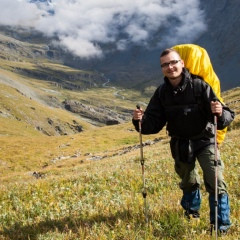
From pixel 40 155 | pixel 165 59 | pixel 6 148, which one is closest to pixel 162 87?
pixel 165 59

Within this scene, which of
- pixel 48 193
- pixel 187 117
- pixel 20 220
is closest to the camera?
pixel 187 117

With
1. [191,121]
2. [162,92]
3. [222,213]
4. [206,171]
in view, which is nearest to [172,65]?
[162,92]

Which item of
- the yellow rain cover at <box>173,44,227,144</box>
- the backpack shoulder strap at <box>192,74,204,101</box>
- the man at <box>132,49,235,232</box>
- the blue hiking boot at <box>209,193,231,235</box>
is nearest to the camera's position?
the blue hiking boot at <box>209,193,231,235</box>

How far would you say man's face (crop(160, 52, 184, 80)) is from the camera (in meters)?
6.66

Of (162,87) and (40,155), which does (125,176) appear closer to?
(162,87)

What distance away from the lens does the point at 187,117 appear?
21.8 ft

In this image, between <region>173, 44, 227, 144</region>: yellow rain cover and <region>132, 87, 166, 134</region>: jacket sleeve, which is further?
<region>132, 87, 166, 134</region>: jacket sleeve

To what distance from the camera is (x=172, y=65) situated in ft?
21.9

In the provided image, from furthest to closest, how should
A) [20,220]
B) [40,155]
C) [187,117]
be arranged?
[40,155] < [20,220] < [187,117]

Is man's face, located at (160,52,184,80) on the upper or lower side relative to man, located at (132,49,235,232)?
upper

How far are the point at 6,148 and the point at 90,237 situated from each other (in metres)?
94.8

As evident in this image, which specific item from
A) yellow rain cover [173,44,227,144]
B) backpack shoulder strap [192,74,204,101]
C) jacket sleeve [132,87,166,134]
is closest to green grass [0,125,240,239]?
jacket sleeve [132,87,166,134]

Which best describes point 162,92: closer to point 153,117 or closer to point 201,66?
point 153,117

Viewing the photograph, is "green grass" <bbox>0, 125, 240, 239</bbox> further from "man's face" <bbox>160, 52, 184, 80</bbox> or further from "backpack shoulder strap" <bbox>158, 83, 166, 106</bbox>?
"man's face" <bbox>160, 52, 184, 80</bbox>
